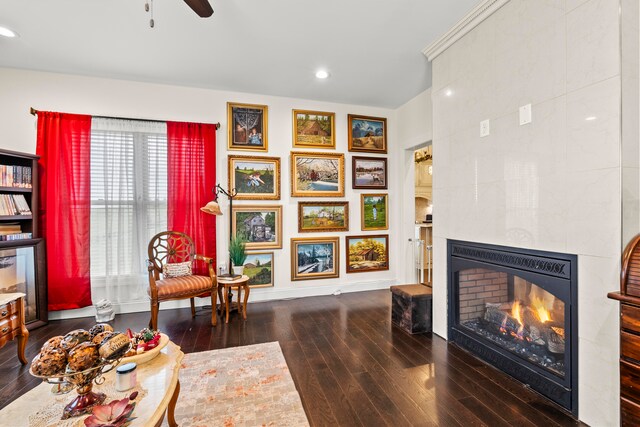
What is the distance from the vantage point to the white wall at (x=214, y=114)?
137 inches

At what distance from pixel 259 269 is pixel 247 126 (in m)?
2.03

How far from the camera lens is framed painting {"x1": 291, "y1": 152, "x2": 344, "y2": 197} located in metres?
4.43

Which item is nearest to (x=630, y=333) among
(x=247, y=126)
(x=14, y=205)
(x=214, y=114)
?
(x=247, y=126)

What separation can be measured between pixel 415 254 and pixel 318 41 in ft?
11.1

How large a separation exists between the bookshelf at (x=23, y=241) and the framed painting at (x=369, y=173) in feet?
13.0

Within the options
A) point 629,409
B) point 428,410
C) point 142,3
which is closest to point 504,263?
point 629,409

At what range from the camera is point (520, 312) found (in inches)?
91.2

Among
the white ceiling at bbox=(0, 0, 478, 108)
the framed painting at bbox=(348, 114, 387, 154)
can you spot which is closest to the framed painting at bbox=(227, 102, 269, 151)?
the white ceiling at bbox=(0, 0, 478, 108)

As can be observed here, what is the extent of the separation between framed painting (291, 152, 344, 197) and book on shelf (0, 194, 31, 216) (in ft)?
10.0

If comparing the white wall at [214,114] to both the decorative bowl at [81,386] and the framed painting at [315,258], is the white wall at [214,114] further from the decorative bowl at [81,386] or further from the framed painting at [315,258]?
the decorative bowl at [81,386]

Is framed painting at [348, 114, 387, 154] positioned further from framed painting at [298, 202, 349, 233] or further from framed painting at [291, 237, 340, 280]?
framed painting at [291, 237, 340, 280]

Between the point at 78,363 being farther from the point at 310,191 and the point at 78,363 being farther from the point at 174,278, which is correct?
the point at 310,191

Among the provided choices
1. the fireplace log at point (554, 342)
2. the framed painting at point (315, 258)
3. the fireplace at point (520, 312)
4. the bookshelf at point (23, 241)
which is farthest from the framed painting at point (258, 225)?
the fireplace log at point (554, 342)

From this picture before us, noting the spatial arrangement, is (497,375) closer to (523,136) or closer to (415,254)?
(523,136)
